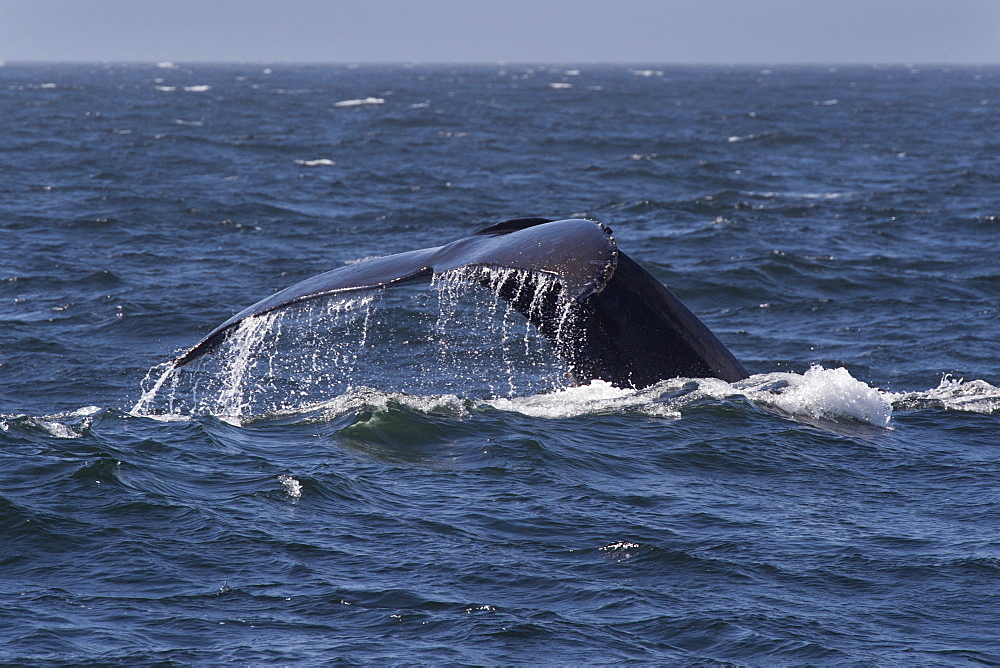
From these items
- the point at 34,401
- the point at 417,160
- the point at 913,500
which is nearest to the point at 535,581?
the point at 913,500

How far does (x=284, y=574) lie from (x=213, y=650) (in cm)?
106

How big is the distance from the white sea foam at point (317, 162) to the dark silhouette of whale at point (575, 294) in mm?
24894

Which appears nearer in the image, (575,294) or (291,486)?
(575,294)

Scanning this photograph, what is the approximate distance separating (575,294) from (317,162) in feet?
96.2

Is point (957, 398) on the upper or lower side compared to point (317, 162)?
lower

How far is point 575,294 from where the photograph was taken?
6.61m

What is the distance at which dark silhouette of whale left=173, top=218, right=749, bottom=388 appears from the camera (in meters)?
7.06

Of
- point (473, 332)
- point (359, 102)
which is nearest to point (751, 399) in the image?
point (473, 332)

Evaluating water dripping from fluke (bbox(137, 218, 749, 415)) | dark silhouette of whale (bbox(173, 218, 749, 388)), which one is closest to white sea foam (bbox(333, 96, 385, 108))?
water dripping from fluke (bbox(137, 218, 749, 415))

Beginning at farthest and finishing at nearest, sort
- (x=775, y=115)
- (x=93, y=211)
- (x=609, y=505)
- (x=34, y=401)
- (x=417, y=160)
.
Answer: (x=775, y=115) < (x=417, y=160) < (x=93, y=211) < (x=34, y=401) < (x=609, y=505)

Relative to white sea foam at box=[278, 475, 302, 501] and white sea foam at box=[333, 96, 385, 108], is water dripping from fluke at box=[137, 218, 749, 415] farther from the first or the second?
white sea foam at box=[333, 96, 385, 108]

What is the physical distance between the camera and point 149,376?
13.5 meters

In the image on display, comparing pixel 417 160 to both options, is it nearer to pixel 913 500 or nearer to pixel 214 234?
pixel 214 234

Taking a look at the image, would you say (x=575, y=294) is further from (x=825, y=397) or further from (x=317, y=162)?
(x=317, y=162)
